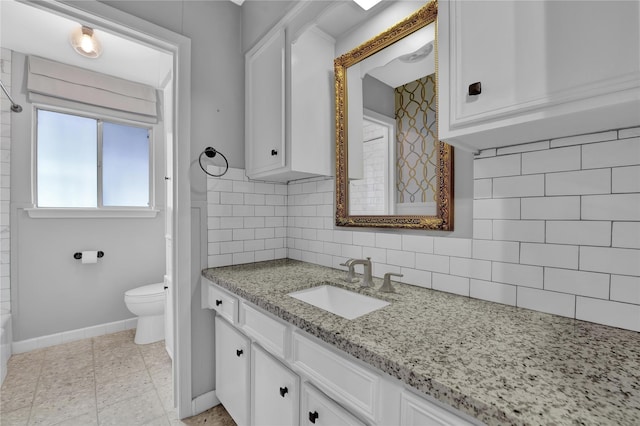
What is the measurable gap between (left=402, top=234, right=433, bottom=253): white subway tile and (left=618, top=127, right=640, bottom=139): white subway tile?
0.67 metres

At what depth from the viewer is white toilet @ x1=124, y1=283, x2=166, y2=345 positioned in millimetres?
2518

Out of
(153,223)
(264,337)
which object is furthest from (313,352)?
(153,223)

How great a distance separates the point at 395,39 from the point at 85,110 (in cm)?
301

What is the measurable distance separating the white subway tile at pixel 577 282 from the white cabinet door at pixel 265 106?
1259 mm

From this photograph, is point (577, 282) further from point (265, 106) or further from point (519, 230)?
point (265, 106)

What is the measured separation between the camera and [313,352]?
91 centimetres

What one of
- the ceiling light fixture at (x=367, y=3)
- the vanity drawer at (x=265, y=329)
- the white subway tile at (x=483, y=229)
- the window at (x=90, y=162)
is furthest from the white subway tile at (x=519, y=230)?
the window at (x=90, y=162)

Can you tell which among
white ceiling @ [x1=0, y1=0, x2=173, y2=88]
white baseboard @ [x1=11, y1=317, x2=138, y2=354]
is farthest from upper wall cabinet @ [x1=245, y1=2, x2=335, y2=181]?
white baseboard @ [x1=11, y1=317, x2=138, y2=354]

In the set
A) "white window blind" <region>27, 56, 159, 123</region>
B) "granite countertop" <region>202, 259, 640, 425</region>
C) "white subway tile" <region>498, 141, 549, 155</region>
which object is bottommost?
"granite countertop" <region>202, 259, 640, 425</region>

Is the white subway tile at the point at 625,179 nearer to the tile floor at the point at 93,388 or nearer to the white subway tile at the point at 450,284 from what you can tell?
the white subway tile at the point at 450,284

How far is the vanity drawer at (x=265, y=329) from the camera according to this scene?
3.43ft

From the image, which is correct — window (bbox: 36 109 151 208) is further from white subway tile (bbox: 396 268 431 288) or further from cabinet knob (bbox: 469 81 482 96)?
cabinet knob (bbox: 469 81 482 96)

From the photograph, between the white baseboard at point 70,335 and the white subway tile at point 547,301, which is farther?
the white baseboard at point 70,335

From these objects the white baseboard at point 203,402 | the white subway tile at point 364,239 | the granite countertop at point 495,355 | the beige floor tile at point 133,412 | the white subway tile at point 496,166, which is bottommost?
the beige floor tile at point 133,412
